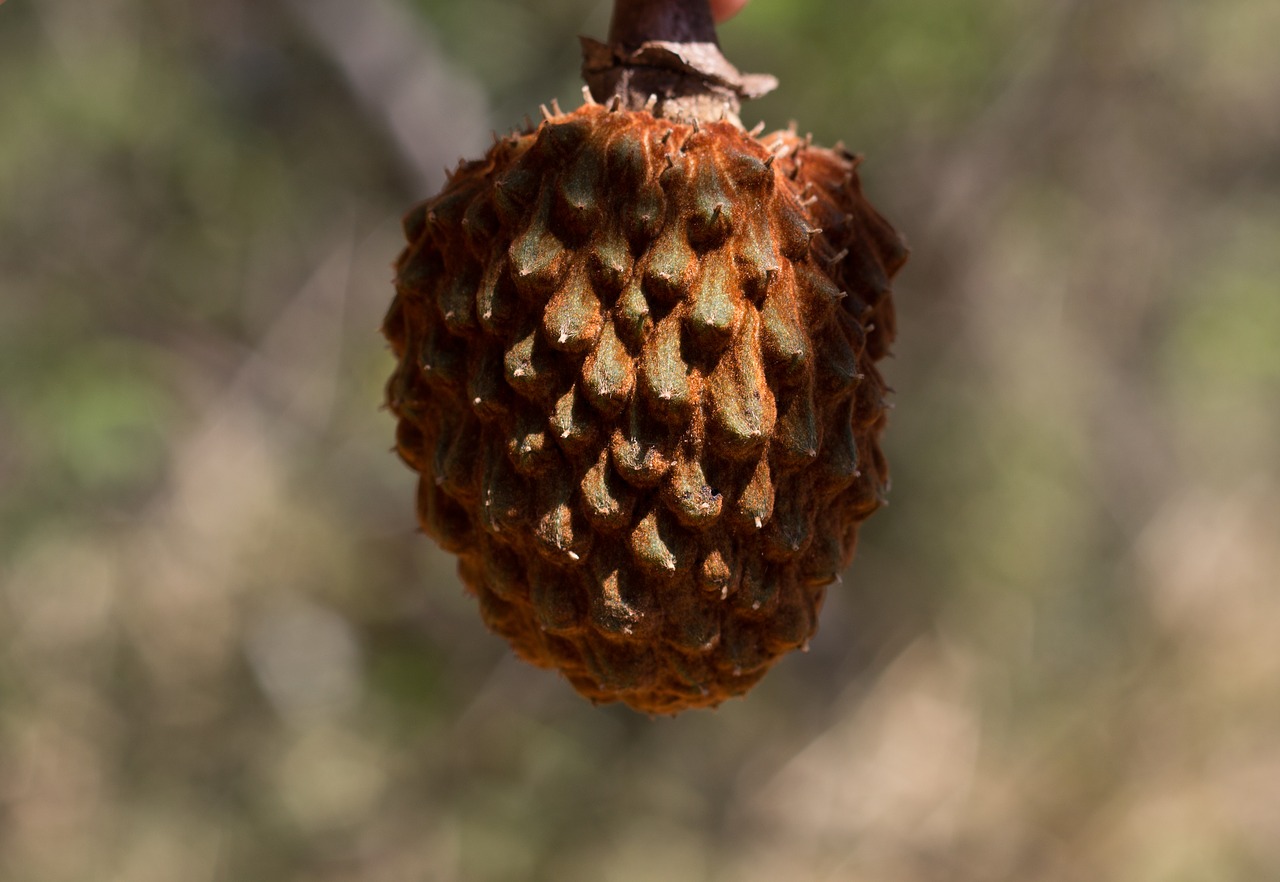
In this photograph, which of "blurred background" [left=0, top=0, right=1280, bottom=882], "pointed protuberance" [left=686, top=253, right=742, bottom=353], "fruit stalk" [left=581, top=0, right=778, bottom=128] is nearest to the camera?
"pointed protuberance" [left=686, top=253, right=742, bottom=353]

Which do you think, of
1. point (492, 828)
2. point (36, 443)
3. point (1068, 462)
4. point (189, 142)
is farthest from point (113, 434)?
point (1068, 462)

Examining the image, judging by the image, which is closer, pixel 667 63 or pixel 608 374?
pixel 608 374

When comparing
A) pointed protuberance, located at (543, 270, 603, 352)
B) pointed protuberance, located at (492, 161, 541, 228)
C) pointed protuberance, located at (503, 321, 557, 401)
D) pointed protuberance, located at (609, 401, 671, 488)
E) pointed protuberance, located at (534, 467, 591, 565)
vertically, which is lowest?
pointed protuberance, located at (534, 467, 591, 565)

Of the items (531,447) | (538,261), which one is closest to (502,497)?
(531,447)

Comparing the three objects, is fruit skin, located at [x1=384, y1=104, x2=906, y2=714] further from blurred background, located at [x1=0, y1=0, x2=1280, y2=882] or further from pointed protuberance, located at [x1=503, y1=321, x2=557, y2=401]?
blurred background, located at [x1=0, y1=0, x2=1280, y2=882]

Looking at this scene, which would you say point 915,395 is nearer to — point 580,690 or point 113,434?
point 113,434

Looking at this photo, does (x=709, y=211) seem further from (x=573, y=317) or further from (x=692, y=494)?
(x=692, y=494)

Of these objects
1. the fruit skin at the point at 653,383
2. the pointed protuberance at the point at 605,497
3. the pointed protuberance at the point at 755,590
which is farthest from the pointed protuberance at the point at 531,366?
the pointed protuberance at the point at 755,590

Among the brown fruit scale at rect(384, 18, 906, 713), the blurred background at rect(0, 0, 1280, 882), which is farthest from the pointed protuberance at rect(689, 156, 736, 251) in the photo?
the blurred background at rect(0, 0, 1280, 882)
